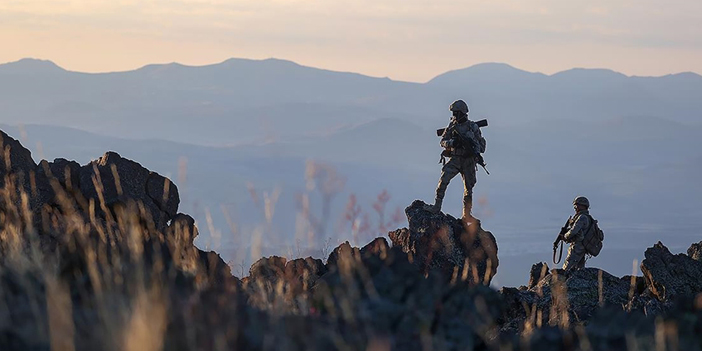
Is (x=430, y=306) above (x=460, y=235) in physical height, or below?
below

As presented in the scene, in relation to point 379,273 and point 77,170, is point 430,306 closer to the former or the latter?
point 379,273

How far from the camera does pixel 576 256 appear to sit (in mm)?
16391

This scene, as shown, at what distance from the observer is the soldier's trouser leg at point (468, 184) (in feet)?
52.5

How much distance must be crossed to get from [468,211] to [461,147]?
1239 millimetres

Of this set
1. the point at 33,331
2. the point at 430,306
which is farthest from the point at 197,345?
the point at 430,306

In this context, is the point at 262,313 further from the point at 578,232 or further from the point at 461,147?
the point at 578,232

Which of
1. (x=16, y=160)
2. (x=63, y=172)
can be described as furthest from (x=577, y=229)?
(x=16, y=160)

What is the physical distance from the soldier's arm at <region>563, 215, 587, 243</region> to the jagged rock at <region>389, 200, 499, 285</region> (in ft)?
4.94

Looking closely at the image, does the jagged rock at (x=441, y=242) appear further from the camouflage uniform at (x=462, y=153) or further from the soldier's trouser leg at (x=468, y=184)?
the soldier's trouser leg at (x=468, y=184)

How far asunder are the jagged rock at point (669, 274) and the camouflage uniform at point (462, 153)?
3.10 m

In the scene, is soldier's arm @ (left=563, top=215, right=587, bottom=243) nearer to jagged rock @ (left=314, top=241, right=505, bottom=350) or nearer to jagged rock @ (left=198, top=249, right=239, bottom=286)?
jagged rock @ (left=198, top=249, right=239, bottom=286)

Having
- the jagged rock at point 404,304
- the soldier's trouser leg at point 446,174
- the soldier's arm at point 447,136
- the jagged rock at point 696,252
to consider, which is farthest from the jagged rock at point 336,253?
the jagged rock at point 404,304

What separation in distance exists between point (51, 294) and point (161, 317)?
1.04 meters

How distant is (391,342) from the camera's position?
4328 mm
